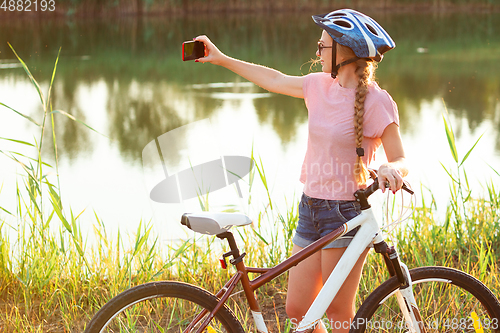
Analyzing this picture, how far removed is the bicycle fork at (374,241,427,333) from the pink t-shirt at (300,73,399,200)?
190 mm

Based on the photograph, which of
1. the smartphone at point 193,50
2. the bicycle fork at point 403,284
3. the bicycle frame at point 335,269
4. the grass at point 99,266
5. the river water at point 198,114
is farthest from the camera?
the river water at point 198,114

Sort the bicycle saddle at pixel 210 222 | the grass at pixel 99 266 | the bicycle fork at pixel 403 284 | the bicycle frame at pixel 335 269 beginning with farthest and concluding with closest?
the grass at pixel 99 266, the bicycle fork at pixel 403 284, the bicycle frame at pixel 335 269, the bicycle saddle at pixel 210 222

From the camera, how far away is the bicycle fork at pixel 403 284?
5.43 ft

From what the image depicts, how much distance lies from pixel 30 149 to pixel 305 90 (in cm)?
581

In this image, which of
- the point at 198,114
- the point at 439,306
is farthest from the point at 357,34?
the point at 198,114

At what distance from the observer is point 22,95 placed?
8891 millimetres

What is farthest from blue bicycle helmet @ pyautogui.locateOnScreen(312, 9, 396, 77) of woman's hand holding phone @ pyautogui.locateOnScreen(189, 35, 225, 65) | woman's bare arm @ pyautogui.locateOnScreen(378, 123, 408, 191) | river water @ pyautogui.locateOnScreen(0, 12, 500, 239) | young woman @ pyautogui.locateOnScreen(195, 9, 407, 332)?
river water @ pyautogui.locateOnScreen(0, 12, 500, 239)

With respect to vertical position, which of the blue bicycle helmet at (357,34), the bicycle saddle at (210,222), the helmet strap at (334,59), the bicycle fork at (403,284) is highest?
the blue bicycle helmet at (357,34)

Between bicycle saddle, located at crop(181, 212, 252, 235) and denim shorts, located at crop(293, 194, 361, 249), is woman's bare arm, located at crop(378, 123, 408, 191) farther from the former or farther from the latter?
bicycle saddle, located at crop(181, 212, 252, 235)

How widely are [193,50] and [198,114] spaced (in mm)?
6478

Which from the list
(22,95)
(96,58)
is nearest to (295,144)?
(22,95)

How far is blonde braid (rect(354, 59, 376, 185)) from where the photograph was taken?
5.25ft

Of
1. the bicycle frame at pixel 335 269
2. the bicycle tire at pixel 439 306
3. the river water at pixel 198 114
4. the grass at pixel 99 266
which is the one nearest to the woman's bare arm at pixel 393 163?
the bicycle frame at pixel 335 269

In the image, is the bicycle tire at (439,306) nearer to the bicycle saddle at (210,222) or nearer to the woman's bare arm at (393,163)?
the woman's bare arm at (393,163)
